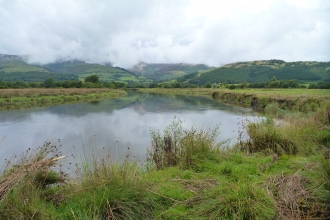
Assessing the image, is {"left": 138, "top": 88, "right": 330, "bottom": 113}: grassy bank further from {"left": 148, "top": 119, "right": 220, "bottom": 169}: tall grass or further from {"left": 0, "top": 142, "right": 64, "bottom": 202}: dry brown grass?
{"left": 0, "top": 142, "right": 64, "bottom": 202}: dry brown grass

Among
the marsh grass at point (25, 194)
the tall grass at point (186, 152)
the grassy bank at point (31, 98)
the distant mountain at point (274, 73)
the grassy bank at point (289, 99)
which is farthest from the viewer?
the distant mountain at point (274, 73)

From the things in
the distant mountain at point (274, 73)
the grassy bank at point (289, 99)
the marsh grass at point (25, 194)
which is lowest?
the grassy bank at point (289, 99)

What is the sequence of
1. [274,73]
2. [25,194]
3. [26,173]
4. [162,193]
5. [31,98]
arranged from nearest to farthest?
1. [25,194]
2. [26,173]
3. [162,193]
4. [31,98]
5. [274,73]

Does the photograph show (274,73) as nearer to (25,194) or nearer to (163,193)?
(163,193)

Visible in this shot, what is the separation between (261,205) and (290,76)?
12828 cm

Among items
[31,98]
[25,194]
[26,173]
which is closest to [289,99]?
[26,173]

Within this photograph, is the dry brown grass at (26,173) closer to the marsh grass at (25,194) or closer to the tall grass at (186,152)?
the marsh grass at (25,194)

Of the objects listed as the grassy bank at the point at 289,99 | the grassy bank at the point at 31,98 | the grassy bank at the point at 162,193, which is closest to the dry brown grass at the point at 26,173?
the grassy bank at the point at 162,193

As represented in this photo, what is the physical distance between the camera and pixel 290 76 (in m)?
116

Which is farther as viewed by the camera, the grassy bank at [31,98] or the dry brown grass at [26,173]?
the grassy bank at [31,98]

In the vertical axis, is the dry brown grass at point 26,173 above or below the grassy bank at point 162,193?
above

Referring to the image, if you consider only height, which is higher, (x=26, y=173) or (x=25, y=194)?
(x=26, y=173)

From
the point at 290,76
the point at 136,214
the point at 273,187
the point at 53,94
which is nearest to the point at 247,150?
the point at 273,187

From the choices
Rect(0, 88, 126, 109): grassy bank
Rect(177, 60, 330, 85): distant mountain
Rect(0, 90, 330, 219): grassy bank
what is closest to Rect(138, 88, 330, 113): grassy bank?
Rect(0, 90, 330, 219): grassy bank
